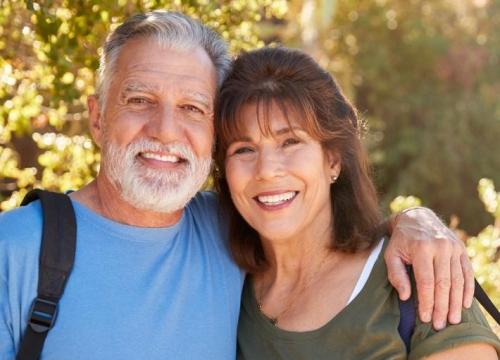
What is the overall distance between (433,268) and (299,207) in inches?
25.5

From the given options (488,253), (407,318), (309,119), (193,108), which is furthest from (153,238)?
(488,253)

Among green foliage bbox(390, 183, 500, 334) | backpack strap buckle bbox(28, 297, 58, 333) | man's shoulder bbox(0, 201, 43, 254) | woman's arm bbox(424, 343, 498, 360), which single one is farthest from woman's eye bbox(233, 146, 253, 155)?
green foliage bbox(390, 183, 500, 334)

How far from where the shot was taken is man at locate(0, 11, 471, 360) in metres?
2.84

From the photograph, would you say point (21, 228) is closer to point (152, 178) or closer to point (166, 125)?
point (152, 178)

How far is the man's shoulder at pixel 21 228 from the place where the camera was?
285 cm

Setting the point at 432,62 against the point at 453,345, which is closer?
the point at 453,345

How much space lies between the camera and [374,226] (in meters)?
3.26

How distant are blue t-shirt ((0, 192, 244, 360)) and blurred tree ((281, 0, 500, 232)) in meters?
12.6

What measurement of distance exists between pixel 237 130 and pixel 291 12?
501 inches

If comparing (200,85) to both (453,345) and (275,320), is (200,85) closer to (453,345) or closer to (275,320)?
(275,320)

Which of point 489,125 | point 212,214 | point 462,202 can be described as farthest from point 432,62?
point 212,214

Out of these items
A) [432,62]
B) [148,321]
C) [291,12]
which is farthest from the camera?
[432,62]

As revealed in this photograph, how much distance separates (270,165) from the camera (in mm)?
3166

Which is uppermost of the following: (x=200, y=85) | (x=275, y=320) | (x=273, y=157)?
(x=200, y=85)
